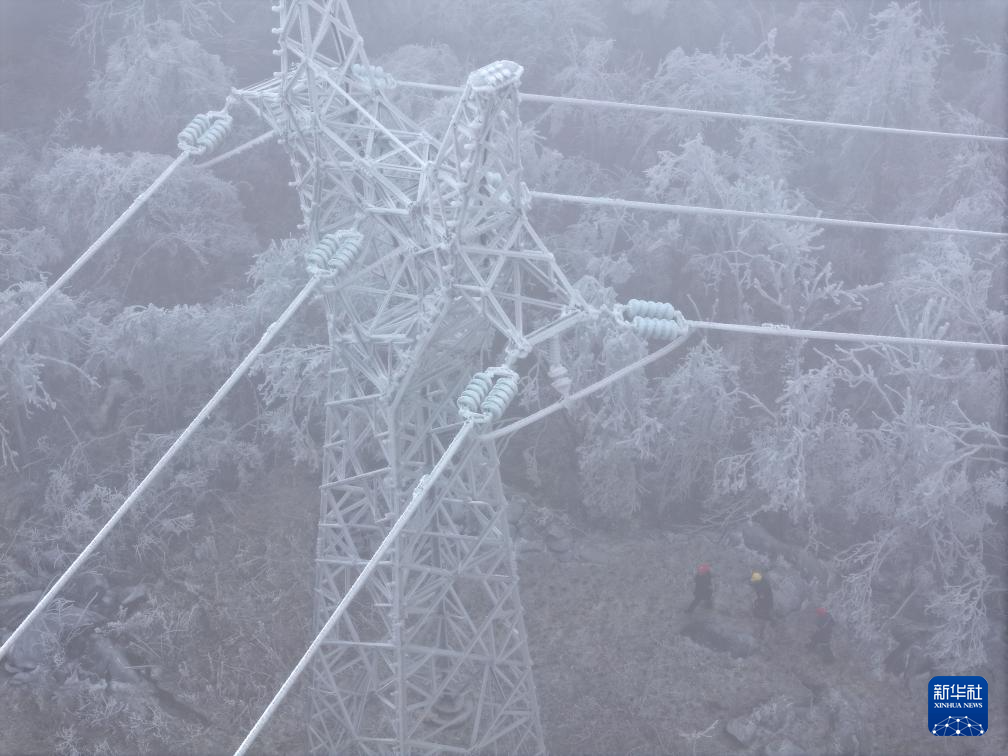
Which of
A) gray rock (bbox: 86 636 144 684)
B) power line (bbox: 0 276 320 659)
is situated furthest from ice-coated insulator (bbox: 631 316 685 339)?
gray rock (bbox: 86 636 144 684)

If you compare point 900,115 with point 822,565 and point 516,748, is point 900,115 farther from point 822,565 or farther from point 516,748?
point 516,748

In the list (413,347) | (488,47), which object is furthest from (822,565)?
(488,47)

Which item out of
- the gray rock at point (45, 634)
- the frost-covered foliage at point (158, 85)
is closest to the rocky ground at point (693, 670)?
the gray rock at point (45, 634)

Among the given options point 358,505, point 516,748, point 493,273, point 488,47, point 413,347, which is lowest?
point 516,748

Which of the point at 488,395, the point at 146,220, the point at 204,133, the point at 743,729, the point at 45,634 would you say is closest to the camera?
the point at 488,395

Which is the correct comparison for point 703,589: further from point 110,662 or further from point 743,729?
point 110,662

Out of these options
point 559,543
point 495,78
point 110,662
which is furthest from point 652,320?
point 110,662

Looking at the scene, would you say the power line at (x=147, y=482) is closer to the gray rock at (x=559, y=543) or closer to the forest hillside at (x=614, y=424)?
the forest hillside at (x=614, y=424)
